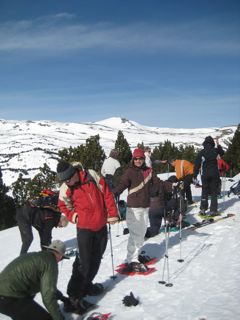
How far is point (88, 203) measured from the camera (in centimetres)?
611

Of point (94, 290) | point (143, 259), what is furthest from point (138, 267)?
point (94, 290)

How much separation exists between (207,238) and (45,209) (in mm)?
4400

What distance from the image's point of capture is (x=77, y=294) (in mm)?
5969

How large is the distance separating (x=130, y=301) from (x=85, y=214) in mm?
1682

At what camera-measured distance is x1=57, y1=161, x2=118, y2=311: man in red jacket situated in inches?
236

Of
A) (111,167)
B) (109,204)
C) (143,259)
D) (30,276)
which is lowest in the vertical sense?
(143,259)

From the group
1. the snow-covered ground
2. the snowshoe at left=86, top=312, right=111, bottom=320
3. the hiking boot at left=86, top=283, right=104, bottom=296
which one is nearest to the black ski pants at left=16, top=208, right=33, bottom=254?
the snow-covered ground

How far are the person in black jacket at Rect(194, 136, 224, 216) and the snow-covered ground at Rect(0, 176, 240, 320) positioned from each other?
1.07m

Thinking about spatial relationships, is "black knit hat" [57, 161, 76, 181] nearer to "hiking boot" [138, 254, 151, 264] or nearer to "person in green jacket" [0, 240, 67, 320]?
"person in green jacket" [0, 240, 67, 320]

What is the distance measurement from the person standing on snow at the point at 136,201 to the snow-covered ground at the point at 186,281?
1.82ft

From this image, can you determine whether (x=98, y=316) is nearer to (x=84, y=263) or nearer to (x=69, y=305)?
(x=69, y=305)

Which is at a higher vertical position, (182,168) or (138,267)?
(182,168)

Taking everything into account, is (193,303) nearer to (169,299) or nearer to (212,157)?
(169,299)

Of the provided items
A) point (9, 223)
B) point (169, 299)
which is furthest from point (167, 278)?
point (9, 223)
